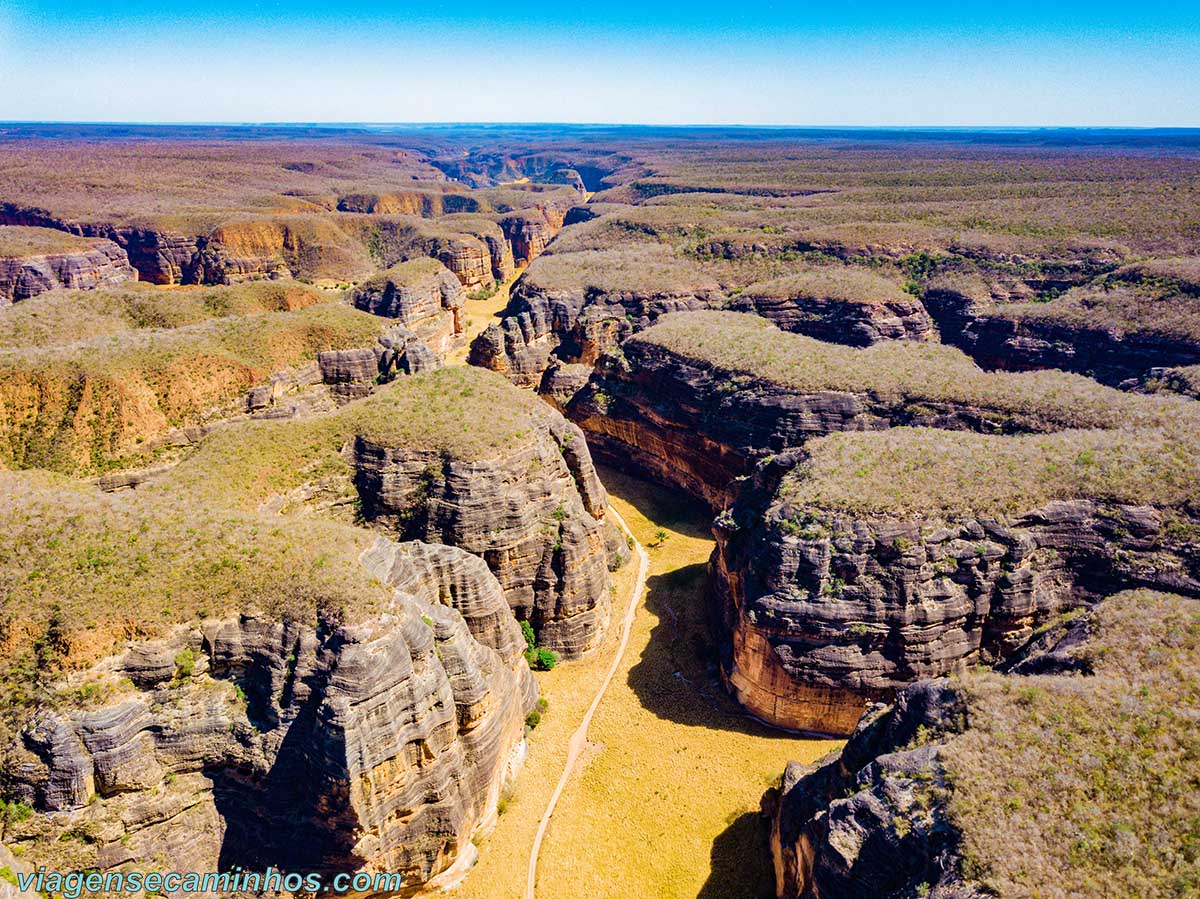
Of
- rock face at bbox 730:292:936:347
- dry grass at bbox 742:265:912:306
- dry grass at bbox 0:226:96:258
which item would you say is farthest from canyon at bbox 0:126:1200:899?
dry grass at bbox 0:226:96:258

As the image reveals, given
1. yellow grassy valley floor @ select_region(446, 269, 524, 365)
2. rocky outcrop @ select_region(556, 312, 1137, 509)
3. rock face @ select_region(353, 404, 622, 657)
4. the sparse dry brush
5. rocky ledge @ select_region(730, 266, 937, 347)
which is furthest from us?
yellow grassy valley floor @ select_region(446, 269, 524, 365)

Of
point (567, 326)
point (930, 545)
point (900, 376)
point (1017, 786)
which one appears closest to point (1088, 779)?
point (1017, 786)

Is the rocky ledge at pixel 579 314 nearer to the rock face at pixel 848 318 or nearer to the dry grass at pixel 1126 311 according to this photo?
the rock face at pixel 848 318

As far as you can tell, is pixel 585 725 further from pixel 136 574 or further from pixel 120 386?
pixel 120 386

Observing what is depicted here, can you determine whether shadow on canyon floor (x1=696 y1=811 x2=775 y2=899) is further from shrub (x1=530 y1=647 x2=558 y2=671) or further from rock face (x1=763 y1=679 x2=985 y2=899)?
shrub (x1=530 y1=647 x2=558 y2=671)

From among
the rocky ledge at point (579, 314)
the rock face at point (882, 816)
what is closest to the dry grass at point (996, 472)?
the rock face at point (882, 816)
